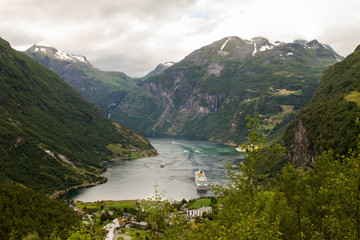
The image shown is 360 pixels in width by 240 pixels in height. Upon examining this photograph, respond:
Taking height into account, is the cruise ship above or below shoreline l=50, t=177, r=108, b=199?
above

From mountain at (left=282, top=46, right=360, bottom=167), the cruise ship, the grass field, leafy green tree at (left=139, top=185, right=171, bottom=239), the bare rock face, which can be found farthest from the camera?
the cruise ship

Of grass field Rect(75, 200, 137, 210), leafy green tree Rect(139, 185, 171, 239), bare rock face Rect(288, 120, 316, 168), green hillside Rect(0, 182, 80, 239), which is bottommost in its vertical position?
grass field Rect(75, 200, 137, 210)

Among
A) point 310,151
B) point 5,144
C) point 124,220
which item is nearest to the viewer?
point 124,220

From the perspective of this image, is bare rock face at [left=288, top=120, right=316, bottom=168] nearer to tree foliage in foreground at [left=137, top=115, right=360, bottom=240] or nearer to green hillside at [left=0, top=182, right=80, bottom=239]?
green hillside at [left=0, top=182, right=80, bottom=239]

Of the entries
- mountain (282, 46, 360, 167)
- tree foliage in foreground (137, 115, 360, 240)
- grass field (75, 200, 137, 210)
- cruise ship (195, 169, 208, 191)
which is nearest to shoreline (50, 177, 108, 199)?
grass field (75, 200, 137, 210)

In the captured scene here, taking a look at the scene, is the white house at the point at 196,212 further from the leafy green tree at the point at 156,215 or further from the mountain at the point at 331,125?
the leafy green tree at the point at 156,215

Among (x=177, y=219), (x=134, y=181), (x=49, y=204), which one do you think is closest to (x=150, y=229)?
(x=177, y=219)

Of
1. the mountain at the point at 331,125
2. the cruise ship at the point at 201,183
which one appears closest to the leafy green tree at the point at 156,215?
the mountain at the point at 331,125

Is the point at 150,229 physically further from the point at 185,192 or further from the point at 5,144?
the point at 5,144
